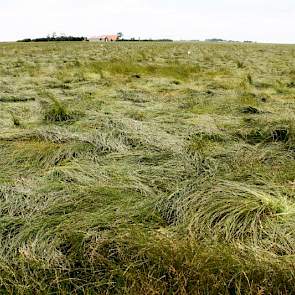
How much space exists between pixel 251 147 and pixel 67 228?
2062mm

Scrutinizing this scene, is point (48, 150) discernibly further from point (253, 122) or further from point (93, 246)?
point (253, 122)

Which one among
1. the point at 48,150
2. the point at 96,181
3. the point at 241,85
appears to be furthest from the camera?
the point at 241,85

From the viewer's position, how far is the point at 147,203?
2.54 m

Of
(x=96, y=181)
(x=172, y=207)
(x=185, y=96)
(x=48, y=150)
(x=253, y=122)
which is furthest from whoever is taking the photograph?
(x=185, y=96)

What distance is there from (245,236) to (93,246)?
2.55 ft

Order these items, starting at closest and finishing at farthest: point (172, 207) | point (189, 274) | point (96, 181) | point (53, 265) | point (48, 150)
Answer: point (189, 274) → point (53, 265) → point (172, 207) → point (96, 181) → point (48, 150)

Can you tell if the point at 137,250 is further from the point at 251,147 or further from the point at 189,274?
the point at 251,147

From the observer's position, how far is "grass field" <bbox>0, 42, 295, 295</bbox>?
1846 mm

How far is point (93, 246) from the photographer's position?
2084 mm

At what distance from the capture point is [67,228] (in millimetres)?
2238

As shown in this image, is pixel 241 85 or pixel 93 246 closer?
pixel 93 246

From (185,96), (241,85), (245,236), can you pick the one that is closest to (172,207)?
(245,236)

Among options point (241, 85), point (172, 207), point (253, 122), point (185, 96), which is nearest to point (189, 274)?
point (172, 207)

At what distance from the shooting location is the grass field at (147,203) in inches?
72.7
